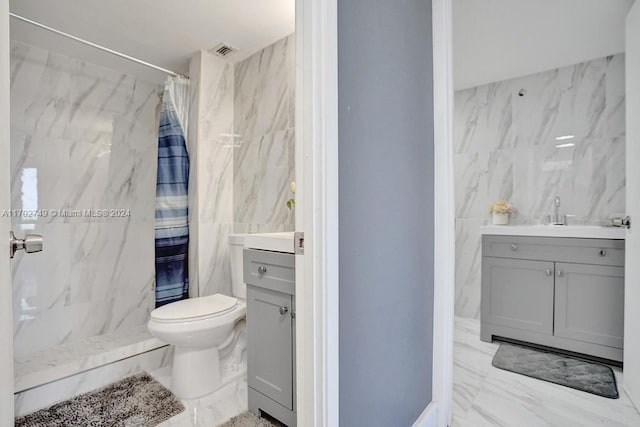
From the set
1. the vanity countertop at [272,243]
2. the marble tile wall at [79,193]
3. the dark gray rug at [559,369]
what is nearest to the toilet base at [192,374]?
the vanity countertop at [272,243]

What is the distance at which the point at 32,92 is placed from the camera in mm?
2234

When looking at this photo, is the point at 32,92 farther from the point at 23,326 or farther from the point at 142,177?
the point at 23,326

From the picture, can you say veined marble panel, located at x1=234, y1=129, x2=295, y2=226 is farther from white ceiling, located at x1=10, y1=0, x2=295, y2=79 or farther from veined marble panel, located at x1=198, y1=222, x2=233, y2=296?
white ceiling, located at x1=10, y1=0, x2=295, y2=79

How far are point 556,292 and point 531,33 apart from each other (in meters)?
1.77

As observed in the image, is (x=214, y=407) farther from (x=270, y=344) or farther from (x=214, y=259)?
(x=214, y=259)

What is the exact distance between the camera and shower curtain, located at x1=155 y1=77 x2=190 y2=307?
7.63 feet

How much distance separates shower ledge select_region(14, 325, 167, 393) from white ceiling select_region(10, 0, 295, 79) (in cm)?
212

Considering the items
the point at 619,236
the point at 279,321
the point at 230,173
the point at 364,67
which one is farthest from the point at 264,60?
the point at 619,236

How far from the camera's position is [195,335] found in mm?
1692

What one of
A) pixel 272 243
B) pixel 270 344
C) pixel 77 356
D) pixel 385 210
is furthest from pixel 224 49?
pixel 77 356

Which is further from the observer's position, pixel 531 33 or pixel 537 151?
pixel 537 151

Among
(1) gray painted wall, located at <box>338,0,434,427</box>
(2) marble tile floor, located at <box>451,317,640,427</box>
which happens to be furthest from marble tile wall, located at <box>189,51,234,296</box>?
(2) marble tile floor, located at <box>451,317,640,427</box>

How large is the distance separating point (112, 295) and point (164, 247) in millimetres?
709

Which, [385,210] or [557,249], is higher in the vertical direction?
[385,210]
